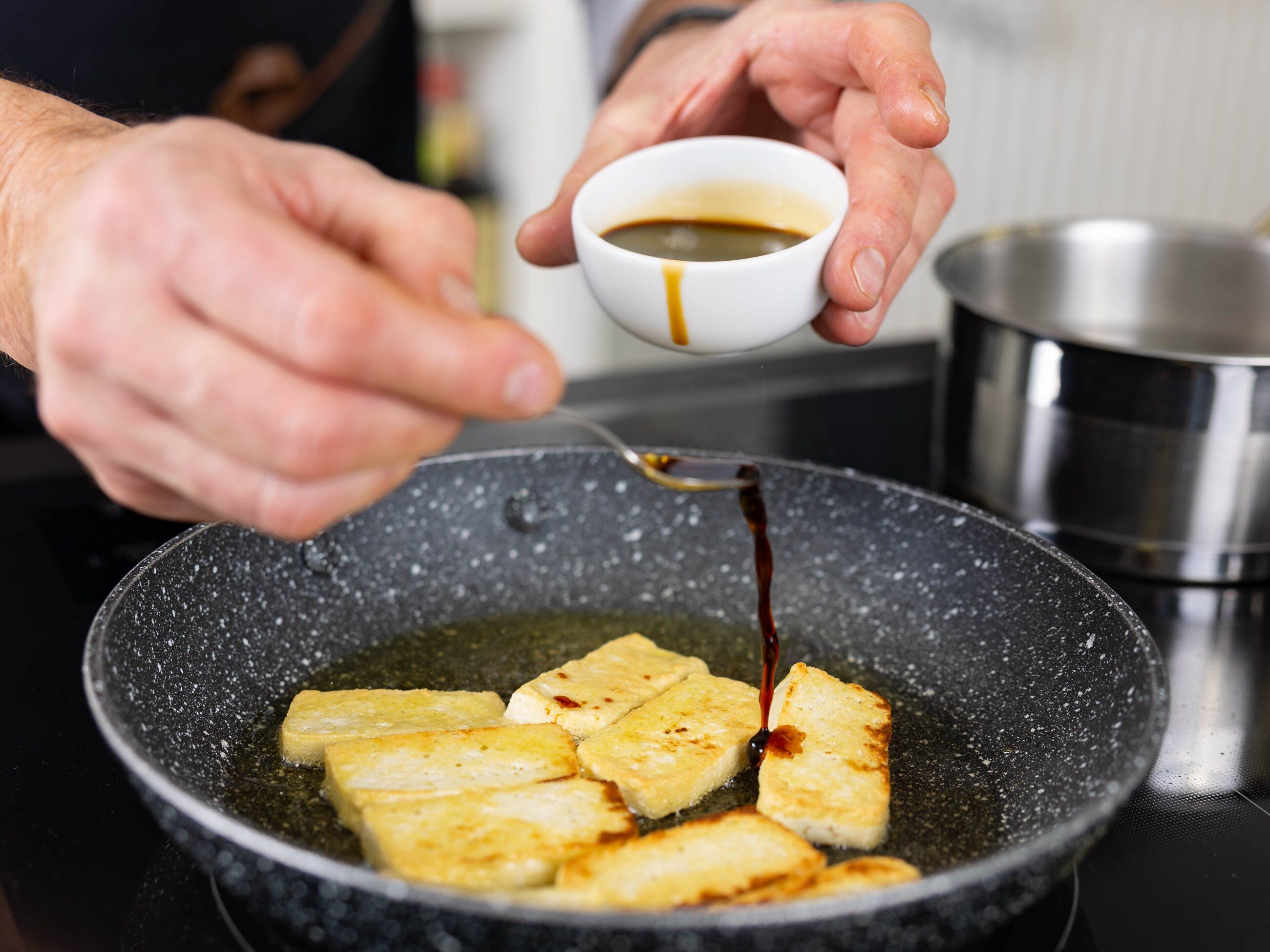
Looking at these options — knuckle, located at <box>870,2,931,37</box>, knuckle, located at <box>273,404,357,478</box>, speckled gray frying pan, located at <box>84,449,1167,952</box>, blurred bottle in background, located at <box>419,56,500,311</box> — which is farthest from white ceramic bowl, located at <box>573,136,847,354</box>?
blurred bottle in background, located at <box>419,56,500,311</box>

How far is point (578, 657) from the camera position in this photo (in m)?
1.08

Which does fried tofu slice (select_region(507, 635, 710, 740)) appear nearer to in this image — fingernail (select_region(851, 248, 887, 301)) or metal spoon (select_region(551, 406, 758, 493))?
metal spoon (select_region(551, 406, 758, 493))

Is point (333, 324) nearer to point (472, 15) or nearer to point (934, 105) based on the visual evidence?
point (934, 105)

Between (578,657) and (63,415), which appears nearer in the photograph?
(63,415)

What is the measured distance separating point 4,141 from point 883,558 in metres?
0.82

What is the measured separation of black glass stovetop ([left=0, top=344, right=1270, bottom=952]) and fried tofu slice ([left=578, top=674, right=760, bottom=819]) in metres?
0.23

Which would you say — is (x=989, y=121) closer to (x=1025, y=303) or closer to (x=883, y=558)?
(x=1025, y=303)

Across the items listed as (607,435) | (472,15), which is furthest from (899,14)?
(472,15)

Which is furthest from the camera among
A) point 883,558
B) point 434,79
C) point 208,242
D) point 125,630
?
point 434,79

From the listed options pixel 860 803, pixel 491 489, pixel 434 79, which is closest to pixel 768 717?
pixel 860 803

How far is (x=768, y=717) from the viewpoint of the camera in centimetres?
95

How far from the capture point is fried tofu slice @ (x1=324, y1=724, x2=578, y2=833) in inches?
31.7

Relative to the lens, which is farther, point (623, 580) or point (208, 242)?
point (623, 580)

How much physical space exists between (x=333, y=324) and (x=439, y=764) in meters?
0.39
